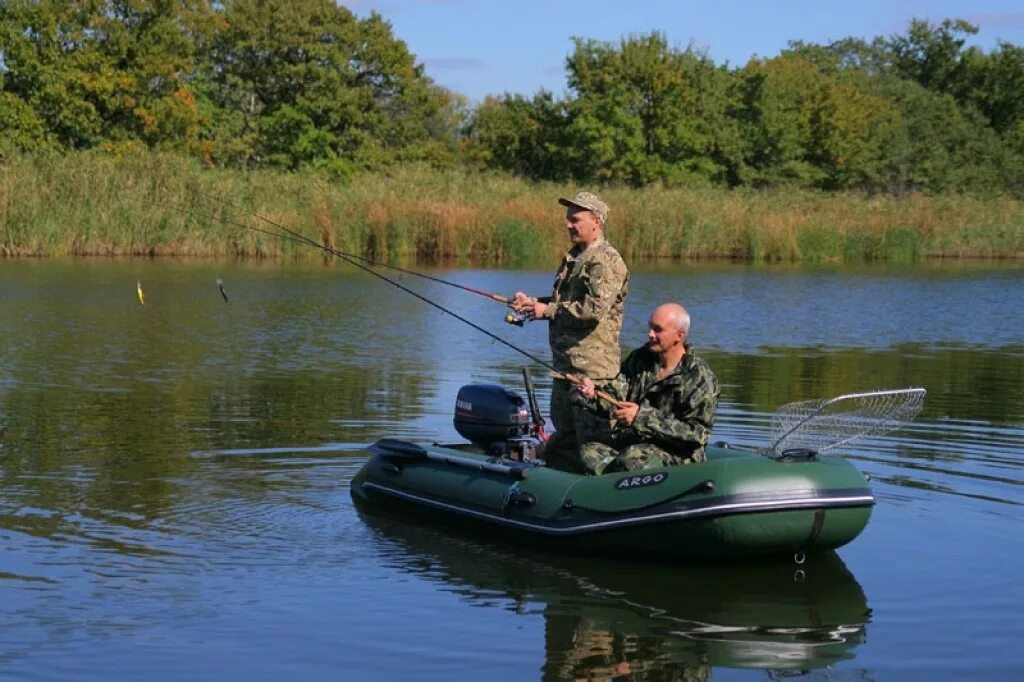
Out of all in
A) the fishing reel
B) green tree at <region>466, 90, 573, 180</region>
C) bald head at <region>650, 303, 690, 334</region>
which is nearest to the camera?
bald head at <region>650, 303, 690, 334</region>

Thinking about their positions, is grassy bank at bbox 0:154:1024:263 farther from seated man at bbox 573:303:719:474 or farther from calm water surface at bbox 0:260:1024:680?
seated man at bbox 573:303:719:474

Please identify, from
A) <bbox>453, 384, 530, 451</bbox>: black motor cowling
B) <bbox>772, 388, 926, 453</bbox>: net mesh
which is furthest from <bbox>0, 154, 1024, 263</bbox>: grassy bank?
<bbox>772, 388, 926, 453</bbox>: net mesh

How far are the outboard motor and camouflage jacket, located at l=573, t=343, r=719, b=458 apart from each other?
91 cm

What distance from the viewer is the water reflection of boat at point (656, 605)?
585cm

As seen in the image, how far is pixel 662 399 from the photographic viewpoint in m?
7.19

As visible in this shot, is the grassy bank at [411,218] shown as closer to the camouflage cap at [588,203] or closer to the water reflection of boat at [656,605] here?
the camouflage cap at [588,203]

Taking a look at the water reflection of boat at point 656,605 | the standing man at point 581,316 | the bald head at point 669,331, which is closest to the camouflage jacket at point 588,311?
the standing man at point 581,316

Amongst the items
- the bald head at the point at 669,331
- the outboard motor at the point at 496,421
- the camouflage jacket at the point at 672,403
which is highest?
the bald head at the point at 669,331

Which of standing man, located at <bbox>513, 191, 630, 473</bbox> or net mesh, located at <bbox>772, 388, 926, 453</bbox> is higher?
standing man, located at <bbox>513, 191, 630, 473</bbox>

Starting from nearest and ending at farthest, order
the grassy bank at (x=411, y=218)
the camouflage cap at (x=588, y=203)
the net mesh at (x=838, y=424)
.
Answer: the net mesh at (x=838, y=424) < the camouflage cap at (x=588, y=203) < the grassy bank at (x=411, y=218)

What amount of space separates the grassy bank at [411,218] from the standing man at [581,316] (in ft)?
52.2

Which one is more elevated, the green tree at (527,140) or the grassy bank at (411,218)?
the green tree at (527,140)

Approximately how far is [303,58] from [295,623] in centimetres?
4213

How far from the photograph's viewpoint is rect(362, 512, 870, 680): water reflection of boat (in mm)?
5852
